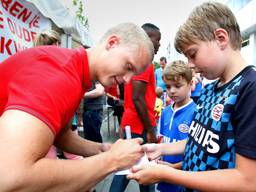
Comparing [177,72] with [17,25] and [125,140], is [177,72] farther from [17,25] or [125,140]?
[17,25]

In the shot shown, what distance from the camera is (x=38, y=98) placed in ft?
2.92

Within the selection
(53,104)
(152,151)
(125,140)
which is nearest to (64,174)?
(53,104)

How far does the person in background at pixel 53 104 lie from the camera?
84 centimetres

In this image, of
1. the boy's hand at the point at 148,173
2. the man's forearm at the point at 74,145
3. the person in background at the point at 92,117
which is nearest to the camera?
the boy's hand at the point at 148,173

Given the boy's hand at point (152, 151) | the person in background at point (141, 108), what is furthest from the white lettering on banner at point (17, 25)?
the boy's hand at point (152, 151)

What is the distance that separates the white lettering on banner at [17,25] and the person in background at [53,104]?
1.64 metres

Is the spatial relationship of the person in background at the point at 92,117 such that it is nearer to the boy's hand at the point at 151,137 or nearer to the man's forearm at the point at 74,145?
the boy's hand at the point at 151,137

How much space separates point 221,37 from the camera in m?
1.18

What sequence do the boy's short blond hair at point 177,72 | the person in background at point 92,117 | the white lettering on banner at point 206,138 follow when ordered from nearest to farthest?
the white lettering on banner at point 206,138
the boy's short blond hair at point 177,72
the person in background at point 92,117

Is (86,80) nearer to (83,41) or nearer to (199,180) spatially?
(199,180)

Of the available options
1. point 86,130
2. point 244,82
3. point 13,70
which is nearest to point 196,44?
point 244,82

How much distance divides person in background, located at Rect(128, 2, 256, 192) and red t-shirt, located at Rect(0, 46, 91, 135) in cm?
55

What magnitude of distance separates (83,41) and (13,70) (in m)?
5.02

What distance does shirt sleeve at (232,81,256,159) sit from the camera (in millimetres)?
984
